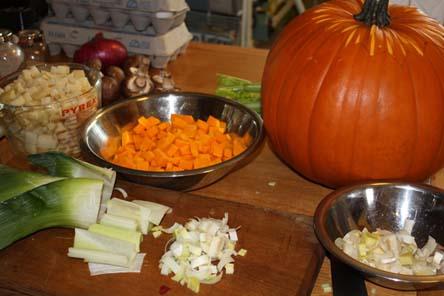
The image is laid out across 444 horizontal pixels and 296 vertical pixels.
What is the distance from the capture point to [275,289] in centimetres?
84

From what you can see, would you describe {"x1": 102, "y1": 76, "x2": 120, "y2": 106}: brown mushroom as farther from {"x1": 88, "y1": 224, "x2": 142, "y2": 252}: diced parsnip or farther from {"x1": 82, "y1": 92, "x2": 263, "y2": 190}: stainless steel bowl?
{"x1": 88, "y1": 224, "x2": 142, "y2": 252}: diced parsnip

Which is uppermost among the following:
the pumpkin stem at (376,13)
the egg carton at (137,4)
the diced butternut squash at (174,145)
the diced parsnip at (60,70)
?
the pumpkin stem at (376,13)

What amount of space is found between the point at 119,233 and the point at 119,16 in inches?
41.3

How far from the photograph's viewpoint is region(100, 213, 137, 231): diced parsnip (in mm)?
958

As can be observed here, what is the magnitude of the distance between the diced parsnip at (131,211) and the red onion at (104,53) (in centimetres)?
72

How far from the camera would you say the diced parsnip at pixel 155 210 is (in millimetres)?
981

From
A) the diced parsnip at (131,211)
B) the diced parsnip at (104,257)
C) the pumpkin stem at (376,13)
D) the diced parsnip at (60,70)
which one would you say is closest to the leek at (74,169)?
the diced parsnip at (131,211)

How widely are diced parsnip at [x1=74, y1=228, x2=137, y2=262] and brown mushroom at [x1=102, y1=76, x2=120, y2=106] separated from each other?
582 mm

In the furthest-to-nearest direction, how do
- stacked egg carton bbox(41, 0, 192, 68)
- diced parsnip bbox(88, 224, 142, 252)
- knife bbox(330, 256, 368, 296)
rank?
1. stacked egg carton bbox(41, 0, 192, 68)
2. diced parsnip bbox(88, 224, 142, 252)
3. knife bbox(330, 256, 368, 296)

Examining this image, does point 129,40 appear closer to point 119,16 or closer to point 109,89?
point 119,16

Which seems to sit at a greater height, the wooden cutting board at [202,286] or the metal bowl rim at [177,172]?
the metal bowl rim at [177,172]

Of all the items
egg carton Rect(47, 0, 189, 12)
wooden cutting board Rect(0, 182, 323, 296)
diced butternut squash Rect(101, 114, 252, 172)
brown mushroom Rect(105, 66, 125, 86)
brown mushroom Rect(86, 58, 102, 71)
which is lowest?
wooden cutting board Rect(0, 182, 323, 296)

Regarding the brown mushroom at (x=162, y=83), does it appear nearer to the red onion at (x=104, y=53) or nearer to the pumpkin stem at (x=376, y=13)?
the red onion at (x=104, y=53)

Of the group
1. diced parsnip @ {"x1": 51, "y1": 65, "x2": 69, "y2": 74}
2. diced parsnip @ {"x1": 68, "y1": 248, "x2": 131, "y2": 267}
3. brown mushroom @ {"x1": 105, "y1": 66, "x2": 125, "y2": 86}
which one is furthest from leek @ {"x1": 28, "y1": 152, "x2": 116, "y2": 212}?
brown mushroom @ {"x1": 105, "y1": 66, "x2": 125, "y2": 86}
